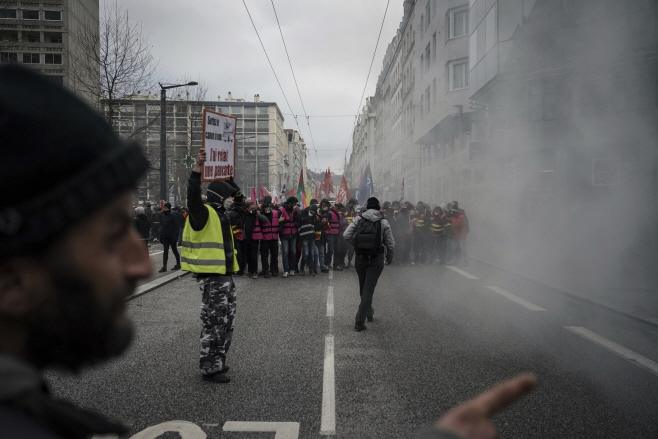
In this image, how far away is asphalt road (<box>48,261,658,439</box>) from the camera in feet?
10.7

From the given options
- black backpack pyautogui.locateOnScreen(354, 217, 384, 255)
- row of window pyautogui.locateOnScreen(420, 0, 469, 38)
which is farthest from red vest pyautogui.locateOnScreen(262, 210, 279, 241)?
row of window pyautogui.locateOnScreen(420, 0, 469, 38)

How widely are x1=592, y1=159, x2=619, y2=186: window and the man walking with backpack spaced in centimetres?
744

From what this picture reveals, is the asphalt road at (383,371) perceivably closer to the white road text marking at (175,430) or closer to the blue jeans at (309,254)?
the white road text marking at (175,430)

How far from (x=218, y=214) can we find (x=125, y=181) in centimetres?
399

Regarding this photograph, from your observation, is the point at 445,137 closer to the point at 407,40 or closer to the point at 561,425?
the point at 407,40

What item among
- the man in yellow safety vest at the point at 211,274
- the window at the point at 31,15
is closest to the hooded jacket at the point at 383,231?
the man in yellow safety vest at the point at 211,274

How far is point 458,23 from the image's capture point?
23.2 metres

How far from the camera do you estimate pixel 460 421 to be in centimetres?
65

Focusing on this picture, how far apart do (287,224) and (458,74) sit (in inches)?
603

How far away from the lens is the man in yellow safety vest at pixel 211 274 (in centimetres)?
413

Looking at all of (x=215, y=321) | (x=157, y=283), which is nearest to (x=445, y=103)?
(x=157, y=283)

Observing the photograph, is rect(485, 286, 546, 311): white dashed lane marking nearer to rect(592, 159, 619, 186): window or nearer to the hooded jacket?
the hooded jacket

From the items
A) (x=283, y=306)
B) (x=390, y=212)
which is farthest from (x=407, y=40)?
(x=283, y=306)

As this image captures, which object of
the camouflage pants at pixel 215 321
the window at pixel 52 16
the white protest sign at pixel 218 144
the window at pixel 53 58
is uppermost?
the window at pixel 52 16
